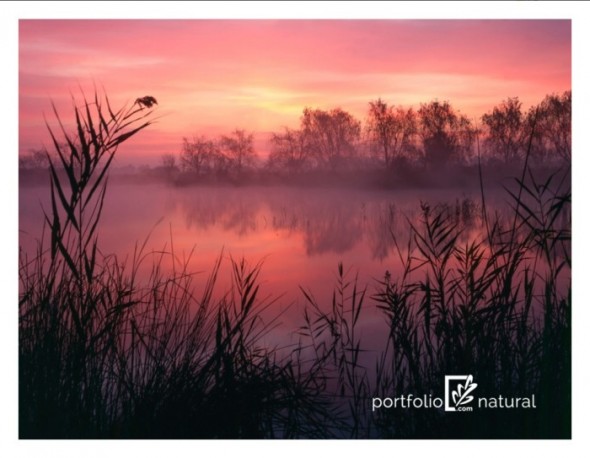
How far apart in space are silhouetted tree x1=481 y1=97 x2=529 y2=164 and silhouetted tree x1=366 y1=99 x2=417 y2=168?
16.8 inches

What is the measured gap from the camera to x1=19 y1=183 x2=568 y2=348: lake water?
4.04 metres

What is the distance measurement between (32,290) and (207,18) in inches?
64.4

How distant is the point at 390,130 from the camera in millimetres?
4406

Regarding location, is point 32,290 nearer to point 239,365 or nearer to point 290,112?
point 239,365

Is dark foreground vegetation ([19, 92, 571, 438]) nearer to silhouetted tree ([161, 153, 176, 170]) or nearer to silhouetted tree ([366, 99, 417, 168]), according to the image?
silhouetted tree ([161, 153, 176, 170])

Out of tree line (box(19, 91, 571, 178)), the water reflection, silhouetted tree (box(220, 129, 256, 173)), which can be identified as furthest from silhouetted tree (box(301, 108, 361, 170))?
silhouetted tree (box(220, 129, 256, 173))

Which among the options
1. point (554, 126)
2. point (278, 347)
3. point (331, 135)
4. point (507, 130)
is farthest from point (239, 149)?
point (554, 126)

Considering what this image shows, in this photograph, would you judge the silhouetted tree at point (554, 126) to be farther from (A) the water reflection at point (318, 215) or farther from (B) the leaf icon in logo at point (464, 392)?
(B) the leaf icon in logo at point (464, 392)

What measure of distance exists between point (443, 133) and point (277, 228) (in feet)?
3.56

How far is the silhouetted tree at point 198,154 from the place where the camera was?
168 inches

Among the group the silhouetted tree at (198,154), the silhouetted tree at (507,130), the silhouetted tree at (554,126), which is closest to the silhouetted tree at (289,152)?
the silhouetted tree at (198,154)

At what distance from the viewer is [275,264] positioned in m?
4.19

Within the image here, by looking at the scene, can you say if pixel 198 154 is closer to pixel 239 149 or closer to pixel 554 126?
pixel 239 149
